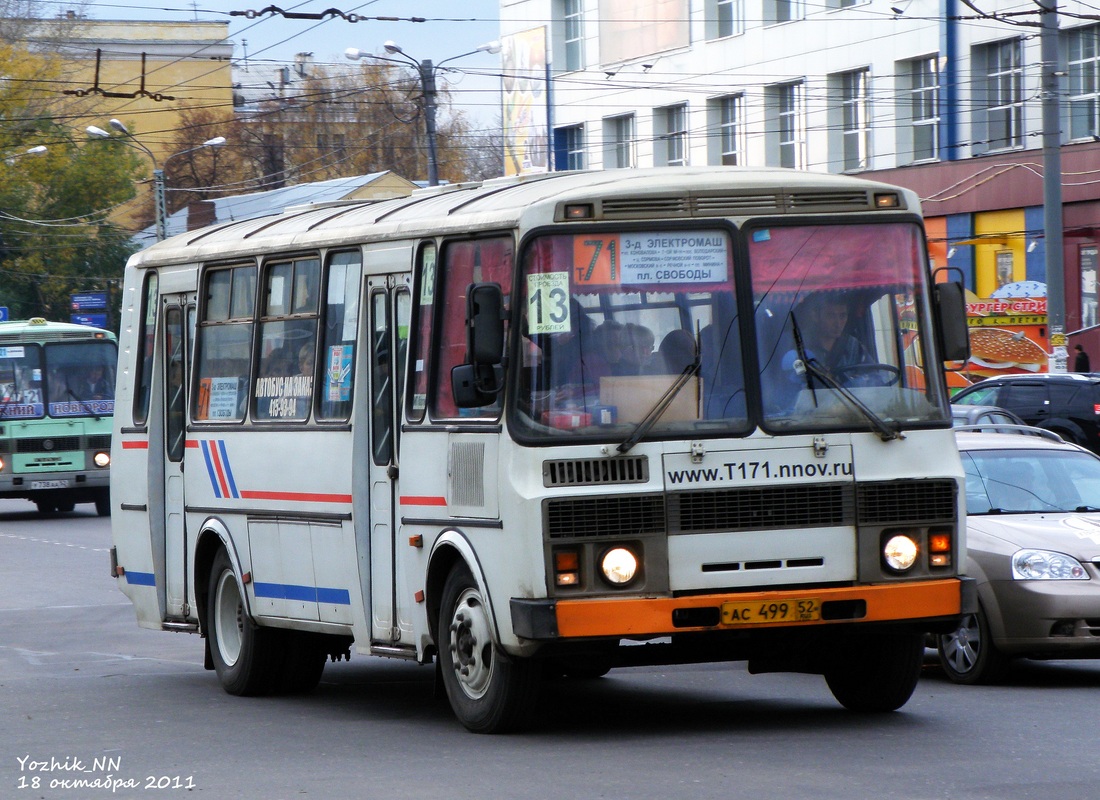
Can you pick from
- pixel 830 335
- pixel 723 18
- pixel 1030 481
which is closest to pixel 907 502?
pixel 830 335

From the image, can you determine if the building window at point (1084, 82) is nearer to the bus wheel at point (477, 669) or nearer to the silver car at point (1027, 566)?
the silver car at point (1027, 566)

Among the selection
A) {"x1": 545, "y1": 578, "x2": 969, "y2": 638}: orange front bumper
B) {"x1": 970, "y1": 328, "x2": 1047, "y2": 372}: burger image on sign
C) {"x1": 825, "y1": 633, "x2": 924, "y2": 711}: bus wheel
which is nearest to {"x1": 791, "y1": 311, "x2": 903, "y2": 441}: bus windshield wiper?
{"x1": 545, "y1": 578, "x2": 969, "y2": 638}: orange front bumper

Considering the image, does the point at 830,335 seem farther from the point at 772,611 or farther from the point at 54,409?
the point at 54,409

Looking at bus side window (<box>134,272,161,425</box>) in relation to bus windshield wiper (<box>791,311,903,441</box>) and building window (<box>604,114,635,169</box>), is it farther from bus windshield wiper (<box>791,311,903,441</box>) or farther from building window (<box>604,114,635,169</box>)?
building window (<box>604,114,635,169</box>)

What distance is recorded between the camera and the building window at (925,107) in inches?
1542

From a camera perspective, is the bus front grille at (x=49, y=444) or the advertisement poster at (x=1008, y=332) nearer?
the bus front grille at (x=49, y=444)

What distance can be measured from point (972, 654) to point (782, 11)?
33839mm

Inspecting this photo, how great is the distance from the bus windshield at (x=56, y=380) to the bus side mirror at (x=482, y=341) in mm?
21646

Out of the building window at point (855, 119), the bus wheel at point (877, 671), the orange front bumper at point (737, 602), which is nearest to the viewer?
the orange front bumper at point (737, 602)

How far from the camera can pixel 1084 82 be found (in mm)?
35906

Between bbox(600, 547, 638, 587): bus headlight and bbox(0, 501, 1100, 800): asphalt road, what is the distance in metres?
0.73

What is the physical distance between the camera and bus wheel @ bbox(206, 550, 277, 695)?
11.5 m

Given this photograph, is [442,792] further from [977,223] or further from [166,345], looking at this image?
[977,223]

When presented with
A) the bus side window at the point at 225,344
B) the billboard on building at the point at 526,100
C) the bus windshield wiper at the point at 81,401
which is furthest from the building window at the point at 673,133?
the bus side window at the point at 225,344
